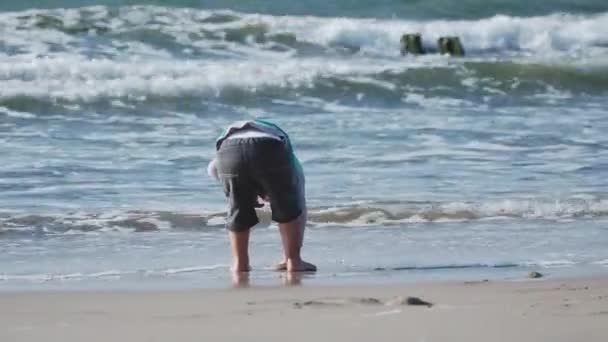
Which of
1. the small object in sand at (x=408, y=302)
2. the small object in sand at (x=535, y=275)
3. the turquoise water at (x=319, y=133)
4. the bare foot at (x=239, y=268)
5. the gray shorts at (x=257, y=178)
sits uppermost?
the gray shorts at (x=257, y=178)

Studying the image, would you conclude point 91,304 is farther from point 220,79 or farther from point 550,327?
point 220,79

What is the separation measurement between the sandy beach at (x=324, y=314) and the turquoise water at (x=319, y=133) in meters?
0.43

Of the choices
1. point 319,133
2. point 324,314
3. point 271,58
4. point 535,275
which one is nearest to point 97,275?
point 324,314

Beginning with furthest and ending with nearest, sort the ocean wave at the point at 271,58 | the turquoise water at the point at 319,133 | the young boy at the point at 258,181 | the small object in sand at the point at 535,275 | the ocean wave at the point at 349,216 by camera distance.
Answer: the ocean wave at the point at 271,58 → the ocean wave at the point at 349,216 → the turquoise water at the point at 319,133 → the young boy at the point at 258,181 → the small object in sand at the point at 535,275

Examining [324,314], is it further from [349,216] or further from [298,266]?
[349,216]

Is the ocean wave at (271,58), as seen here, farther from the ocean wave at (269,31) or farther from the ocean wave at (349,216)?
the ocean wave at (349,216)

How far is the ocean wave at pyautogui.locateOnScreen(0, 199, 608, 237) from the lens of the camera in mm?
7641

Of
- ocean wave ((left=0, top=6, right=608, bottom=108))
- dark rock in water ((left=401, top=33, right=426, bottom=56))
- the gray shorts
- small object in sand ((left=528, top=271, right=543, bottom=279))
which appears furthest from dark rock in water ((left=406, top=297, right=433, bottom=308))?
dark rock in water ((left=401, top=33, right=426, bottom=56))

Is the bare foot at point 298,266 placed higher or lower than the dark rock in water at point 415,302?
lower

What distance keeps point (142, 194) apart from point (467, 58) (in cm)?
904

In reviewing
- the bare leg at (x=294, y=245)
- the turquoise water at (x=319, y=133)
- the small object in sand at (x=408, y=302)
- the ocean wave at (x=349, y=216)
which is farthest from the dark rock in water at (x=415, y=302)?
the ocean wave at (x=349, y=216)

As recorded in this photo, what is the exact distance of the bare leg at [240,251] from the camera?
6348 mm

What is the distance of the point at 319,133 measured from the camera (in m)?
11.5

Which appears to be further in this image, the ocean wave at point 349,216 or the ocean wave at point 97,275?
the ocean wave at point 349,216
